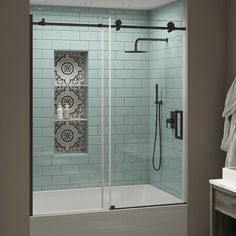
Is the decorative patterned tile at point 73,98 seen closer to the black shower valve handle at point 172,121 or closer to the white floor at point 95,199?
the white floor at point 95,199

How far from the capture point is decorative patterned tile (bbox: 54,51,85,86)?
4981 millimetres

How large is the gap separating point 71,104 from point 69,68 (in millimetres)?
384

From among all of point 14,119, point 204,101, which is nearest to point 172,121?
point 204,101

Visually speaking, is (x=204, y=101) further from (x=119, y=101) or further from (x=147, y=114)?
(x=119, y=101)

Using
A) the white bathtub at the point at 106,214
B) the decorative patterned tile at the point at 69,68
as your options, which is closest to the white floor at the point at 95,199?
the white bathtub at the point at 106,214

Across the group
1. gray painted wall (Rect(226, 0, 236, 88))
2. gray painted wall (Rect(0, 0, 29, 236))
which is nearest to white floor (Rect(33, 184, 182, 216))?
gray painted wall (Rect(0, 0, 29, 236))

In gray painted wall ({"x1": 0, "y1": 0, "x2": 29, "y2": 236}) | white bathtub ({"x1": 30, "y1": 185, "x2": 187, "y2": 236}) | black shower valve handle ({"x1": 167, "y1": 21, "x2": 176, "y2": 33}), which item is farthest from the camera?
black shower valve handle ({"x1": 167, "y1": 21, "x2": 176, "y2": 33})

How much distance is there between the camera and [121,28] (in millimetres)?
4906

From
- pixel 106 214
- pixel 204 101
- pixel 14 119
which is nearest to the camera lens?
pixel 14 119

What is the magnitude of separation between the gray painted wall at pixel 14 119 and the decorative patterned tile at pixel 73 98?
449 mm

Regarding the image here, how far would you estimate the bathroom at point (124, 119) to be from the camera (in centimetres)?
475

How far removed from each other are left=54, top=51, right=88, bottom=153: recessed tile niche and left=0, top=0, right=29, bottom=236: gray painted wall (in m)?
0.44

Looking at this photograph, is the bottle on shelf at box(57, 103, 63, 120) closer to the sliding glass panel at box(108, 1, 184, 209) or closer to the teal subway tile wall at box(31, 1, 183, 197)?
the teal subway tile wall at box(31, 1, 183, 197)

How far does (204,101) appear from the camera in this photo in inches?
203
